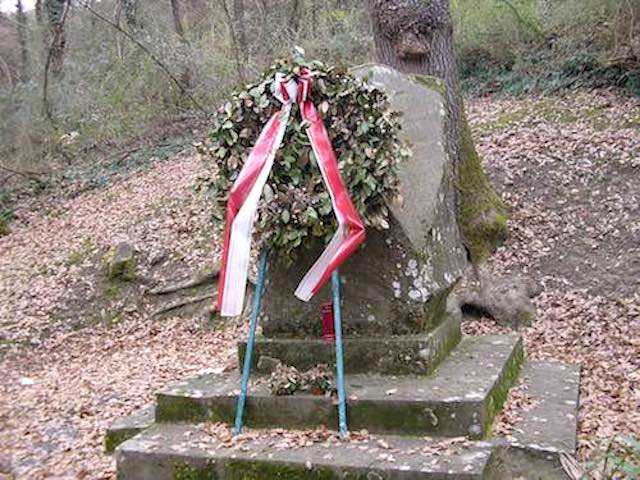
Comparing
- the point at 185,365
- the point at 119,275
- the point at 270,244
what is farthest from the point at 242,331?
the point at 270,244

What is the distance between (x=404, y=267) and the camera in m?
4.66

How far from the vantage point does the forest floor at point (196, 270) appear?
18.5 feet

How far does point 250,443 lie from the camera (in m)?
4.23

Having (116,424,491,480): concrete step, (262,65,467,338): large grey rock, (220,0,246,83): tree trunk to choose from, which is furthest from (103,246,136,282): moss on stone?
(116,424,491,480): concrete step

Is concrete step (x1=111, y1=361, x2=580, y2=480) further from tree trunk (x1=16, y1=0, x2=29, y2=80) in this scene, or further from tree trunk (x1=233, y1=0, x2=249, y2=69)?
tree trunk (x1=16, y1=0, x2=29, y2=80)

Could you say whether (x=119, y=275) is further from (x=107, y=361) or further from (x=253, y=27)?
(x=253, y=27)

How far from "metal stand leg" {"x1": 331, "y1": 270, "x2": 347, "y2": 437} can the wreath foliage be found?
305 mm

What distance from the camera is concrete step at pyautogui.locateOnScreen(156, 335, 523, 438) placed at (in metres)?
4.09

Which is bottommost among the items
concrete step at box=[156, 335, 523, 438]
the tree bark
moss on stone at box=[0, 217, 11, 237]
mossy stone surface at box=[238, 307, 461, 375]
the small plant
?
concrete step at box=[156, 335, 523, 438]

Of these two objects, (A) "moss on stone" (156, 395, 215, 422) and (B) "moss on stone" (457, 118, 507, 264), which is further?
(B) "moss on stone" (457, 118, 507, 264)

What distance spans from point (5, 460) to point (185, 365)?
6.48 ft

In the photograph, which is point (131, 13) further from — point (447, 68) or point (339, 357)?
point (339, 357)

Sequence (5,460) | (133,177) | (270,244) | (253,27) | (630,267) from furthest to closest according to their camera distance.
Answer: (253,27) → (133,177) → (630,267) → (5,460) → (270,244)

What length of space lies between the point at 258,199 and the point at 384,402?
4.42 ft
